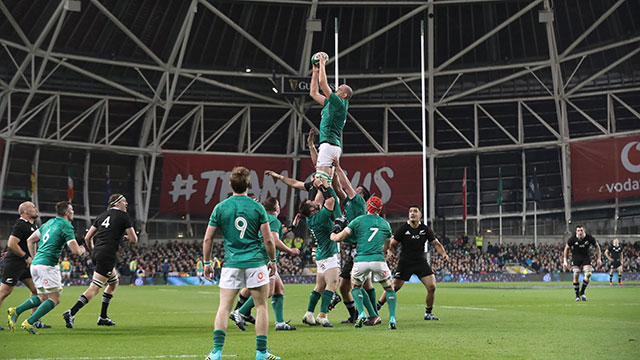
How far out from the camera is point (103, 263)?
14.1 metres

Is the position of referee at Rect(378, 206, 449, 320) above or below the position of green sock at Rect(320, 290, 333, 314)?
above

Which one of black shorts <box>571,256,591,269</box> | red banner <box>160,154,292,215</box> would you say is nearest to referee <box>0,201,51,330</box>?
black shorts <box>571,256,591,269</box>

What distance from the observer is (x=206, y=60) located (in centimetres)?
4781

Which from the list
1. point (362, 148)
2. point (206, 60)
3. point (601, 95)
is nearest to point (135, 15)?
point (206, 60)

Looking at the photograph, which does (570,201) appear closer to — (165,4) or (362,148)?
(362,148)

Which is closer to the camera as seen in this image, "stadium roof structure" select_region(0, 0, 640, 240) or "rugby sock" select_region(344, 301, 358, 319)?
"rugby sock" select_region(344, 301, 358, 319)

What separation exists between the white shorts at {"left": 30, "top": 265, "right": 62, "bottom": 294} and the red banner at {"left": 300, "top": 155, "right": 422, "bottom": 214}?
130 ft

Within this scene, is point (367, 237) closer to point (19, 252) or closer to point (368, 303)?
point (368, 303)

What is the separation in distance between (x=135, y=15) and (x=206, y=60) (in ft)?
20.2

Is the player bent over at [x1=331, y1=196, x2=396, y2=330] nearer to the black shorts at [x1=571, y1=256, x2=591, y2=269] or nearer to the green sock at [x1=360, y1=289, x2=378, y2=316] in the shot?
the green sock at [x1=360, y1=289, x2=378, y2=316]

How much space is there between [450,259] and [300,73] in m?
15.7

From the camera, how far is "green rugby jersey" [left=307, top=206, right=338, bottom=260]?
13789mm

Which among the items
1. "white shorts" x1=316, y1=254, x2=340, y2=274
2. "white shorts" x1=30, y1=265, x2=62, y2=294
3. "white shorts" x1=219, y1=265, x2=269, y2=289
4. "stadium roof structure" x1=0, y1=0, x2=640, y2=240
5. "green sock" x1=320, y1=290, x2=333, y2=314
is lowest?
"green sock" x1=320, y1=290, x2=333, y2=314

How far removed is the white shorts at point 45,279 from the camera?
13.1 m
